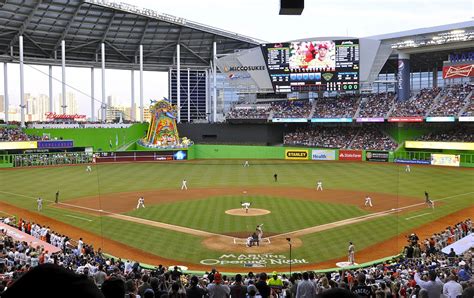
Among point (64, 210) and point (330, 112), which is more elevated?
point (330, 112)

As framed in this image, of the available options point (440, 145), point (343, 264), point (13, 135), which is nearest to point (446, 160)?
point (440, 145)

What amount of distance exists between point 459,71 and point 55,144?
2417 inches

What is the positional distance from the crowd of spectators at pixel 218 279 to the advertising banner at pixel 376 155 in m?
44.0

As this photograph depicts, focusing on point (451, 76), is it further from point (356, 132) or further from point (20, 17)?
point (20, 17)

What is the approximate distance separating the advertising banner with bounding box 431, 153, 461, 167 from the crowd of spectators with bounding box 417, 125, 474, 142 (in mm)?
4142

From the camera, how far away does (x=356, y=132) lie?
8075cm

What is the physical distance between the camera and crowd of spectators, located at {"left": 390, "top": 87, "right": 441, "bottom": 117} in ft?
237

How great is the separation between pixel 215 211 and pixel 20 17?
2218 inches

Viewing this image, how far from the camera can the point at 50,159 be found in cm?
7125

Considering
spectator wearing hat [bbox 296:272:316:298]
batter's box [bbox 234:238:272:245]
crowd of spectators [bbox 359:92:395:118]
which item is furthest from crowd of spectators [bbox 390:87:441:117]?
spectator wearing hat [bbox 296:272:316:298]

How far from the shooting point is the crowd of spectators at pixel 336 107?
266ft

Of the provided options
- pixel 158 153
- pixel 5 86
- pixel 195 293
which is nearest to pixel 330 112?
pixel 158 153

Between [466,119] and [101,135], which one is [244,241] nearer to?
[466,119]

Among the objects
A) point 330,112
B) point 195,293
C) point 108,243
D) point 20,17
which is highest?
point 20,17
